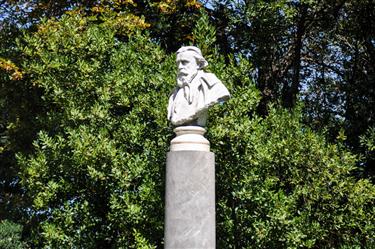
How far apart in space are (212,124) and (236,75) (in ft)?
2.94

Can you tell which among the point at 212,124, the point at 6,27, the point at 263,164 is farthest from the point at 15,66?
the point at 263,164

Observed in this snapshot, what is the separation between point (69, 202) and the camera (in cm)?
889

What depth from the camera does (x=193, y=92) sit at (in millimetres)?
6520

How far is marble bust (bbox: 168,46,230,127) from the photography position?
6.43 meters

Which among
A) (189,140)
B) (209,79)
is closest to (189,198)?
(189,140)

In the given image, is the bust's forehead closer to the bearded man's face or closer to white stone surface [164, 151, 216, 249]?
the bearded man's face

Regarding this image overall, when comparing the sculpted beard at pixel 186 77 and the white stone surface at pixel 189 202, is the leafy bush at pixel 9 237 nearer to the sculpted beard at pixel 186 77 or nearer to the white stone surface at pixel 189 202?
the white stone surface at pixel 189 202

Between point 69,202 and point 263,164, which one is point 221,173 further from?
point 69,202

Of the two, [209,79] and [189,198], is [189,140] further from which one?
[209,79]

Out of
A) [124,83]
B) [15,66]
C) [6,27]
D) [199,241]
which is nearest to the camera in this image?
[199,241]

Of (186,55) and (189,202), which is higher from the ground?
(186,55)

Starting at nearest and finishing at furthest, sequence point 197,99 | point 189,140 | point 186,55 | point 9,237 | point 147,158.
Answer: point 189,140 < point 197,99 < point 186,55 < point 147,158 < point 9,237

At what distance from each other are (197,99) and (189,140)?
0.51 m

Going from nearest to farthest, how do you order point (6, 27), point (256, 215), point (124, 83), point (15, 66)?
1. point (256, 215)
2. point (124, 83)
3. point (15, 66)
4. point (6, 27)
